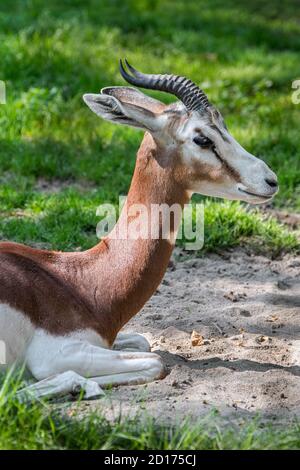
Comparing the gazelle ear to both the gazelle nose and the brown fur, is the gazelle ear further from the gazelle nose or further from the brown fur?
the gazelle nose

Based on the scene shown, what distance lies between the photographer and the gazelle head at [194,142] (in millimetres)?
5234

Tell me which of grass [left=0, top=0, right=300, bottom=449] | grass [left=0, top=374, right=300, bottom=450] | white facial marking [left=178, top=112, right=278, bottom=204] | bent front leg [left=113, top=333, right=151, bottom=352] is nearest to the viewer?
grass [left=0, top=374, right=300, bottom=450]

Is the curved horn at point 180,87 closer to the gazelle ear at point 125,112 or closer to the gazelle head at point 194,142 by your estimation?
the gazelle head at point 194,142

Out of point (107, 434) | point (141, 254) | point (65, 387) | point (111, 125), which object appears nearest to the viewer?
point (107, 434)

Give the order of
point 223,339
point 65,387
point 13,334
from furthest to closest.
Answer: point 223,339, point 13,334, point 65,387

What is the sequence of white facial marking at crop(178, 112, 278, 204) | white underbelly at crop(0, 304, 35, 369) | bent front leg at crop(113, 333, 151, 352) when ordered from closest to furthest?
white underbelly at crop(0, 304, 35, 369) < white facial marking at crop(178, 112, 278, 204) < bent front leg at crop(113, 333, 151, 352)

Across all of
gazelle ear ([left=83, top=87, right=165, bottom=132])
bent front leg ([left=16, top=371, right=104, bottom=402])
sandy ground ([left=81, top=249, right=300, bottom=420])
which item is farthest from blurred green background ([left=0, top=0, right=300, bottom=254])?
bent front leg ([left=16, top=371, right=104, bottom=402])

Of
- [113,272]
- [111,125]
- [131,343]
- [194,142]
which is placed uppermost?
[111,125]

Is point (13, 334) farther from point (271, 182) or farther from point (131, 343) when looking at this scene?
point (271, 182)

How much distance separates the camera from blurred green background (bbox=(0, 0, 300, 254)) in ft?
24.7

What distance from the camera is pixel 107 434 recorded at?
429cm

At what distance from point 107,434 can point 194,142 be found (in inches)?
66.4

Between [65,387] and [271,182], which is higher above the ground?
[271,182]

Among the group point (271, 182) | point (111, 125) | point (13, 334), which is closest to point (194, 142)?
point (271, 182)
